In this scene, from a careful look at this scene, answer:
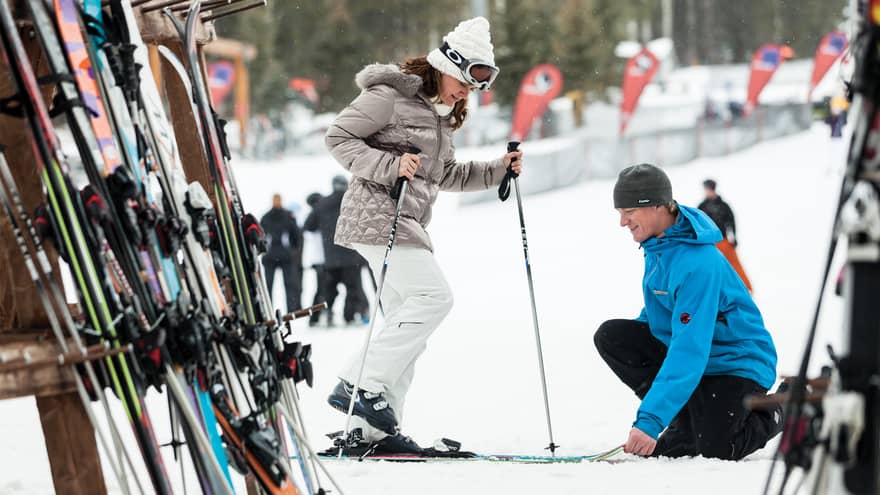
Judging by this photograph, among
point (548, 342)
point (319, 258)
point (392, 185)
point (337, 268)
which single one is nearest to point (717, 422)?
point (392, 185)

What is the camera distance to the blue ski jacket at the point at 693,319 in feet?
12.2

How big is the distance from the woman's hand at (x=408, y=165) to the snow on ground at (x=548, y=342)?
3.59 ft

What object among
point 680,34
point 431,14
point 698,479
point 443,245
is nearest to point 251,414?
point 698,479

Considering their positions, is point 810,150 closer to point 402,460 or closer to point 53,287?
point 402,460

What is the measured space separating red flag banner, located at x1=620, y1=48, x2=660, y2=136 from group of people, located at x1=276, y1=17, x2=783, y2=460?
26.4m

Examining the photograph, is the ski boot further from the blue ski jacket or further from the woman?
the blue ski jacket

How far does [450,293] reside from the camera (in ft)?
Result: 14.3

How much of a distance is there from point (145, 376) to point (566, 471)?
178 centimetres

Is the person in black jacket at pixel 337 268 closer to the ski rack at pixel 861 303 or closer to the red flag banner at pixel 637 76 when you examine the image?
the ski rack at pixel 861 303

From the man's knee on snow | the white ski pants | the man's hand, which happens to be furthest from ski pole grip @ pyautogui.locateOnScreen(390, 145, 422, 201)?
the man's knee on snow

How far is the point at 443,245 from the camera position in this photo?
18047 mm

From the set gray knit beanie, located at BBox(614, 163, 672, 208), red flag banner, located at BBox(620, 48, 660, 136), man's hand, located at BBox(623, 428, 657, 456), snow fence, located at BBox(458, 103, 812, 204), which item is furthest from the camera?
red flag banner, located at BBox(620, 48, 660, 136)

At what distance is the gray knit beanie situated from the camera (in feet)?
12.5

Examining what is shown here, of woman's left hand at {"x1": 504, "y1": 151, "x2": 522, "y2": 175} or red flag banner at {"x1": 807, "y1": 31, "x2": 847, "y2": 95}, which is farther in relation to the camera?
red flag banner at {"x1": 807, "y1": 31, "x2": 847, "y2": 95}
